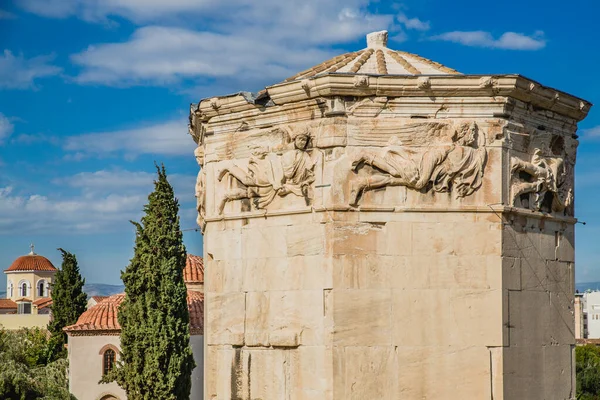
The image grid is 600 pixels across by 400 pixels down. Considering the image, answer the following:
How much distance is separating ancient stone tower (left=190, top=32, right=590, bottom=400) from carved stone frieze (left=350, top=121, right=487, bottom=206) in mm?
10

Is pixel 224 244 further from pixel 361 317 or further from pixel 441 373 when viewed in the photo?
pixel 441 373

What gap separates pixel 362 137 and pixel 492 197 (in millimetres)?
1054

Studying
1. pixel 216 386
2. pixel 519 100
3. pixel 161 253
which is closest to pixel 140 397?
pixel 161 253

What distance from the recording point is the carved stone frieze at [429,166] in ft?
22.3

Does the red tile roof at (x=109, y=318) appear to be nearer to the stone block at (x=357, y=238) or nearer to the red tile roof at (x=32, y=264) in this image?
the stone block at (x=357, y=238)

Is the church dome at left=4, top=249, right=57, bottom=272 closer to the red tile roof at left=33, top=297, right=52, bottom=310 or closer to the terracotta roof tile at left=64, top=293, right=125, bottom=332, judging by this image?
the red tile roof at left=33, top=297, right=52, bottom=310

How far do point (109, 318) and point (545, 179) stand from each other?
28.0 m

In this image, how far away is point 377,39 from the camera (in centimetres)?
810

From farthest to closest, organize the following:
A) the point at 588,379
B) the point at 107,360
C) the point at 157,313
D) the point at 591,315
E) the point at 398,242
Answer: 1. the point at 591,315
2. the point at 588,379
3. the point at 107,360
4. the point at 157,313
5. the point at 398,242

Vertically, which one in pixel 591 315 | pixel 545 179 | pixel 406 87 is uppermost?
pixel 406 87

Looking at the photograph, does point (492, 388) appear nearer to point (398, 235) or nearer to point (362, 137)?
point (398, 235)

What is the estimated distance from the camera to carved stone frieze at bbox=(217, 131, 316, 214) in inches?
275

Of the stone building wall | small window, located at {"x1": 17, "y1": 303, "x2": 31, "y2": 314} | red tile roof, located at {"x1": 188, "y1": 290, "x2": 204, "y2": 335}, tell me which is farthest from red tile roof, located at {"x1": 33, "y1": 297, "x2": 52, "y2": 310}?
the stone building wall

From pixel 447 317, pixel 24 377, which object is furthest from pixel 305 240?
pixel 24 377
